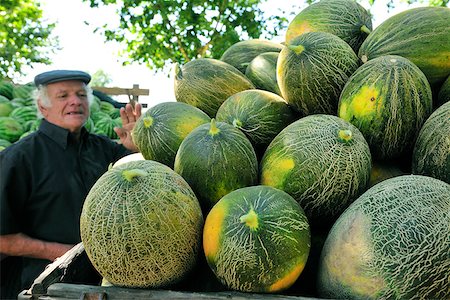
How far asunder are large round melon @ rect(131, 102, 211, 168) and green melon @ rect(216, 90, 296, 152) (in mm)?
152

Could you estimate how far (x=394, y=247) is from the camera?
4.89 feet

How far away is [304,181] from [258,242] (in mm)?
387

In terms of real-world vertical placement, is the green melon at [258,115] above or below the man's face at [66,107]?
above

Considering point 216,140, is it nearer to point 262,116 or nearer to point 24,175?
point 262,116

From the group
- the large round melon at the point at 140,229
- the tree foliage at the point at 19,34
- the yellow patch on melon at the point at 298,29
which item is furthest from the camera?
the tree foliage at the point at 19,34

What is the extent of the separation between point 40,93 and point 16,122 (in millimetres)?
2236

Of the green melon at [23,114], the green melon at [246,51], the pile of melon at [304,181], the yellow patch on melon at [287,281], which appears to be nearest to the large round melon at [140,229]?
the pile of melon at [304,181]

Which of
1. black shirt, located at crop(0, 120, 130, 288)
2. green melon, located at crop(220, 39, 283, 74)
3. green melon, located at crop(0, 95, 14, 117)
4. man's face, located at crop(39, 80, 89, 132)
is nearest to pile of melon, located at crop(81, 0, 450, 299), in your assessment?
green melon, located at crop(220, 39, 283, 74)

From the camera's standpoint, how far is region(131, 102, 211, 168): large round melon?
2.18 meters

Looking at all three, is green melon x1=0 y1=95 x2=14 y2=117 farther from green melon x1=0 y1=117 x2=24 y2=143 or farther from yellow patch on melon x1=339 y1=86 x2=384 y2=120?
yellow patch on melon x1=339 y1=86 x2=384 y2=120

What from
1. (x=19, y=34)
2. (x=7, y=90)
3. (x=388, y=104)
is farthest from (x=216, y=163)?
(x=19, y=34)

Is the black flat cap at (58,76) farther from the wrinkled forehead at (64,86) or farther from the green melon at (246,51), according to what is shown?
the green melon at (246,51)

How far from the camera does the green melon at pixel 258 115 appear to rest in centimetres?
217

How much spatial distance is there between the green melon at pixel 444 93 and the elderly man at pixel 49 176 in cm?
241
